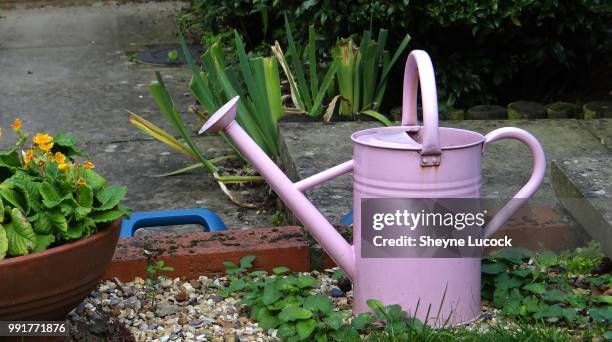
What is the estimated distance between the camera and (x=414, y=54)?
7.39 ft

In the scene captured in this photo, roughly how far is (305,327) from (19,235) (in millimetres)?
684

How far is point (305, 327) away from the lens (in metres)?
2.24

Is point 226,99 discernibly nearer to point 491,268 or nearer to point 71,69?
point 491,268

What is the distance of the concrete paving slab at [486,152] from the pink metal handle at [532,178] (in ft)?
2.14

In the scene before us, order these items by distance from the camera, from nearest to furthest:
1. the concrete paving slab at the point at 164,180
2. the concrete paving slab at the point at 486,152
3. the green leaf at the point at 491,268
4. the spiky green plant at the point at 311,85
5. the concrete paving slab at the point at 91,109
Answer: the green leaf at the point at 491,268
the concrete paving slab at the point at 486,152
the concrete paving slab at the point at 164,180
the spiky green plant at the point at 311,85
the concrete paving slab at the point at 91,109

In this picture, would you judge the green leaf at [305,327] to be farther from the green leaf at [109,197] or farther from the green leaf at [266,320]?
the green leaf at [109,197]

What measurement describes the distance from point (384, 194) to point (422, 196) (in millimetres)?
91

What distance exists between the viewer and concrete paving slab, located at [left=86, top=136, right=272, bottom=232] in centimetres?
381

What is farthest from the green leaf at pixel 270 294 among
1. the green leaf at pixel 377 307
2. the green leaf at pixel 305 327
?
the green leaf at pixel 377 307

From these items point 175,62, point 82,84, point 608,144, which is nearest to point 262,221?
point 608,144

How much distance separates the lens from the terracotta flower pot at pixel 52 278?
1.99 metres

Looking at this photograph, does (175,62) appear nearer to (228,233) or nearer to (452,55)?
(452,55)

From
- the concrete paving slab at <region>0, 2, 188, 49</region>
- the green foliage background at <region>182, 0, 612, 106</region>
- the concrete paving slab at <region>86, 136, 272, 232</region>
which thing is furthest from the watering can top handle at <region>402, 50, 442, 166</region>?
the concrete paving slab at <region>0, 2, 188, 49</region>

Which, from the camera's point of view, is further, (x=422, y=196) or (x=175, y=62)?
(x=175, y=62)
